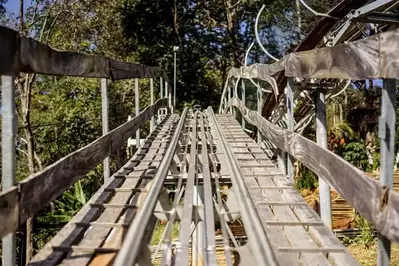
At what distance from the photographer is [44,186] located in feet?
7.34

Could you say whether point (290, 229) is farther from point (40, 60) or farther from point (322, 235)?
point (40, 60)

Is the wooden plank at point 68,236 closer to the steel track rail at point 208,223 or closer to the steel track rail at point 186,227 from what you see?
the steel track rail at point 186,227

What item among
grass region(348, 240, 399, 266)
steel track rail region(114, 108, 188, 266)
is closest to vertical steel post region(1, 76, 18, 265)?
steel track rail region(114, 108, 188, 266)

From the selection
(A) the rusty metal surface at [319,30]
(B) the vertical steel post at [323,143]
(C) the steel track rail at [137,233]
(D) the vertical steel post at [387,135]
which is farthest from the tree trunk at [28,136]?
(D) the vertical steel post at [387,135]

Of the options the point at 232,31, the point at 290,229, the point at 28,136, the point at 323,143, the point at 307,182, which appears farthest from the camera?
the point at 232,31

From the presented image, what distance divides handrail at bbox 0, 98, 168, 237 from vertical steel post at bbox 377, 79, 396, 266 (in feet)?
4.07

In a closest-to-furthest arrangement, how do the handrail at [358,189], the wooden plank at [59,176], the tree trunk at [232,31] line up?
the handrail at [358,189] → the wooden plank at [59,176] → the tree trunk at [232,31]

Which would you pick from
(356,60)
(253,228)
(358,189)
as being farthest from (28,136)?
(358,189)

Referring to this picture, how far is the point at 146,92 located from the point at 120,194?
45.3 ft

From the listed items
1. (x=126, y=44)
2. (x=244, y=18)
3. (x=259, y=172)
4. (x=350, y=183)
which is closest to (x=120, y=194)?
(x=259, y=172)

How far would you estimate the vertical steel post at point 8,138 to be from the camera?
1.99 m

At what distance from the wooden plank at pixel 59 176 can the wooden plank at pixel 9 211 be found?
1.8 inches

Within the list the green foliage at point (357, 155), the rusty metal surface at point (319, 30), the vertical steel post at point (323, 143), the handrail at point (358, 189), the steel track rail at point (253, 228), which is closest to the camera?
the handrail at point (358, 189)

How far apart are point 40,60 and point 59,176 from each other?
20.9 inches
